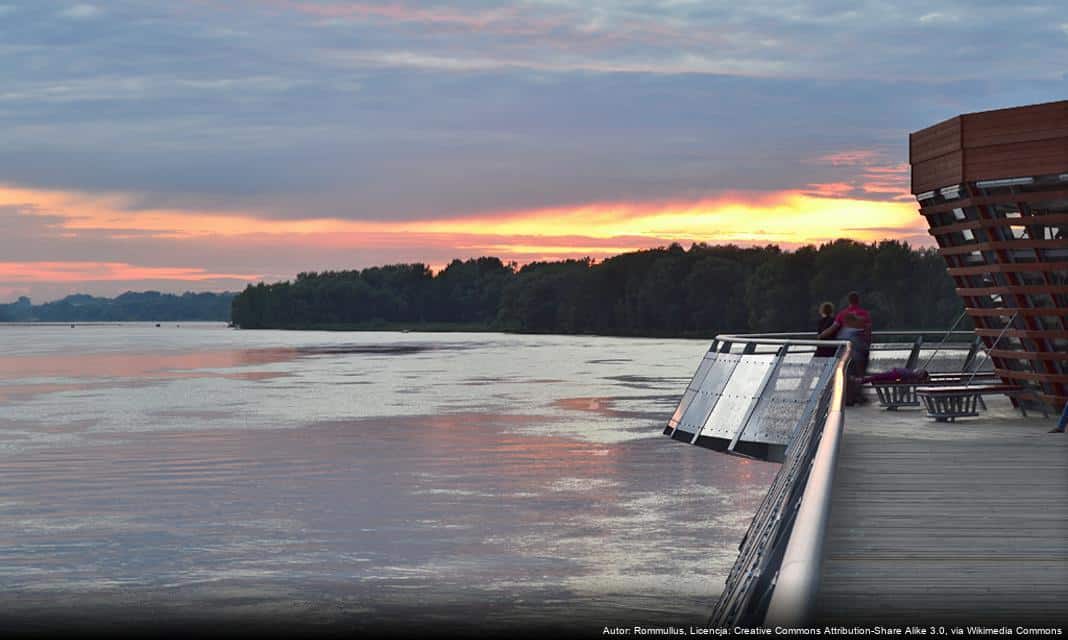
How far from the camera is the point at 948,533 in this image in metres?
11.1

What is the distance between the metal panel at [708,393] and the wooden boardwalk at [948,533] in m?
7.36

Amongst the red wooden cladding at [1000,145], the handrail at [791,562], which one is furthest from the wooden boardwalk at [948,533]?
the red wooden cladding at [1000,145]

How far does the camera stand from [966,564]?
10.0 meters

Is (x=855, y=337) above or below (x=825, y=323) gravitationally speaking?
below

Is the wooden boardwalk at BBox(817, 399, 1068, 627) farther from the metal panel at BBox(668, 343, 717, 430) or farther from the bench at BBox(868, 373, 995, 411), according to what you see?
the metal panel at BBox(668, 343, 717, 430)

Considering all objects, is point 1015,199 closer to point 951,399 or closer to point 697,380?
point 951,399

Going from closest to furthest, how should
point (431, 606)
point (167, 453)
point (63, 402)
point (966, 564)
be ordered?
point (966, 564)
point (431, 606)
point (167, 453)
point (63, 402)

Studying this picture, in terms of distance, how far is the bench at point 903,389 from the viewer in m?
23.2

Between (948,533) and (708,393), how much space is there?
51.8ft

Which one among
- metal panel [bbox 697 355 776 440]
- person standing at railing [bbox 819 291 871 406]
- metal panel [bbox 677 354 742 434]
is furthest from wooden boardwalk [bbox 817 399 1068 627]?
metal panel [bbox 677 354 742 434]

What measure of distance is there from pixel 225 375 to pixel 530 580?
203 feet

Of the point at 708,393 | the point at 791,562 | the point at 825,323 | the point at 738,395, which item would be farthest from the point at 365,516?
the point at 791,562

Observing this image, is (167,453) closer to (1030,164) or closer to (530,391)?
(1030,164)

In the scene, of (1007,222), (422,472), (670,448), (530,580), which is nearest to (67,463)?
(422,472)
